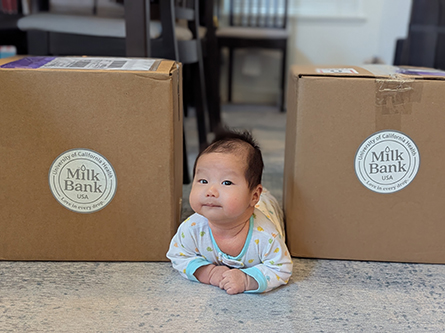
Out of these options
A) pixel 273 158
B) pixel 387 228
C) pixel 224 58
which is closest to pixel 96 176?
pixel 387 228

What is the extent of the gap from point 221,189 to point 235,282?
181 millimetres

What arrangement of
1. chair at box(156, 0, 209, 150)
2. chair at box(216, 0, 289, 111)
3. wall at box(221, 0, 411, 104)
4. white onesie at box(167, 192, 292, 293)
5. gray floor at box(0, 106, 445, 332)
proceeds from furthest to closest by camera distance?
1. wall at box(221, 0, 411, 104)
2. chair at box(216, 0, 289, 111)
3. chair at box(156, 0, 209, 150)
4. white onesie at box(167, 192, 292, 293)
5. gray floor at box(0, 106, 445, 332)

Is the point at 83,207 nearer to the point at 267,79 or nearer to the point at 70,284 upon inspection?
the point at 70,284

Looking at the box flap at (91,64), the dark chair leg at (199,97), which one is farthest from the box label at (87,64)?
the dark chair leg at (199,97)

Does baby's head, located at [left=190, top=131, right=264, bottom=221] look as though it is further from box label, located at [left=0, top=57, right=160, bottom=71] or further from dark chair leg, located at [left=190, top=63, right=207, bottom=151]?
dark chair leg, located at [left=190, top=63, right=207, bottom=151]

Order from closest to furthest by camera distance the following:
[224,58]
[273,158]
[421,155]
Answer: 1. [421,155]
2. [273,158]
3. [224,58]

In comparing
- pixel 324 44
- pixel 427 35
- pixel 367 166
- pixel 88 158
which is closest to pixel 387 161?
pixel 367 166

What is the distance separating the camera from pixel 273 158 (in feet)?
5.55

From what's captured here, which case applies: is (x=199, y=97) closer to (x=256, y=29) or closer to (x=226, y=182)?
(x=226, y=182)

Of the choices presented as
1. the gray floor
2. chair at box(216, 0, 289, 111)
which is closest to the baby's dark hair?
the gray floor

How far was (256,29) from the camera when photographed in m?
2.78

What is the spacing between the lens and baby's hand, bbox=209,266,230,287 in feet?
2.65

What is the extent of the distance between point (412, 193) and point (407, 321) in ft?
0.88

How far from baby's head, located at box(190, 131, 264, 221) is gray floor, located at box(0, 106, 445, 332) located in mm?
167
